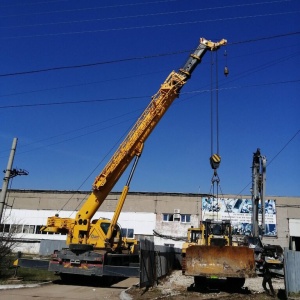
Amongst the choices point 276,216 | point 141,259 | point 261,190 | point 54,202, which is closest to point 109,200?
point 54,202

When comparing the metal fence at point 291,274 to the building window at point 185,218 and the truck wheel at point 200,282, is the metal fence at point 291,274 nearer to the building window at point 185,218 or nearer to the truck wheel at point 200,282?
the truck wheel at point 200,282

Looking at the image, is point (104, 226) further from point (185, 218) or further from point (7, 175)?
point (185, 218)

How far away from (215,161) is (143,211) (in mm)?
25886

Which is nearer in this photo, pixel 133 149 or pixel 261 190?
pixel 133 149

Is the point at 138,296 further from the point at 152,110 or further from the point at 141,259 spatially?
the point at 152,110

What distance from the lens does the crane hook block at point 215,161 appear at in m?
17.2

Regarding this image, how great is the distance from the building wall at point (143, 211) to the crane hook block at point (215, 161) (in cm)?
2444

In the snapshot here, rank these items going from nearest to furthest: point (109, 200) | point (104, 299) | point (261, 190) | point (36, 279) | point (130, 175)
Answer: point (104, 299) < point (36, 279) < point (130, 175) < point (261, 190) < point (109, 200)

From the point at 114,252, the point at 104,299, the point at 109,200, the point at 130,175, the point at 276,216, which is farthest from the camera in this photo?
the point at 109,200

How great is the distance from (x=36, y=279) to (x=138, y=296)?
21.4ft

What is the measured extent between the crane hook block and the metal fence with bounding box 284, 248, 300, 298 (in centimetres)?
592

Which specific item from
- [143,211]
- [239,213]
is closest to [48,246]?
[143,211]

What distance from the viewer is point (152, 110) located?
1848 cm

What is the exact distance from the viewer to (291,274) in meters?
11.8
